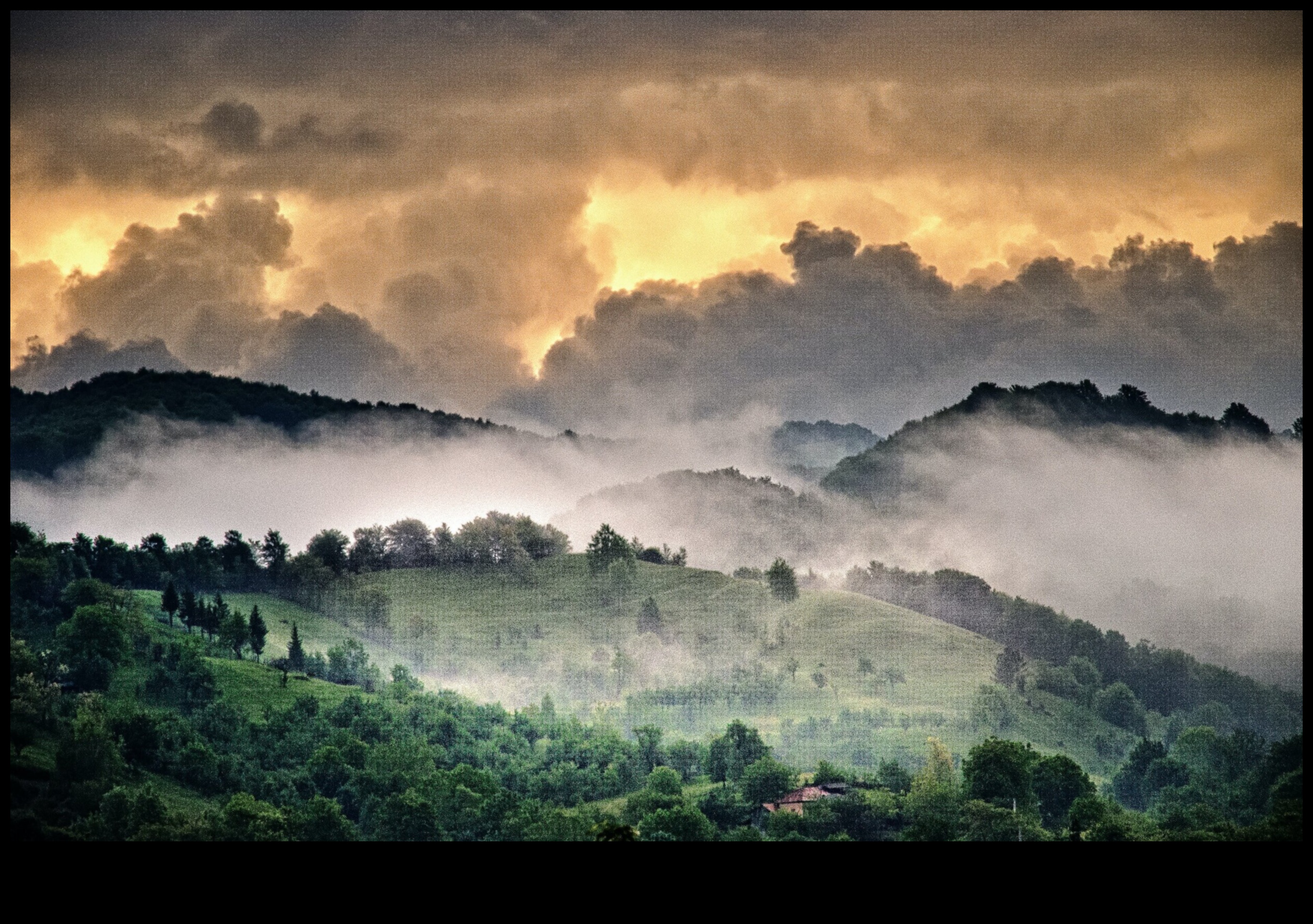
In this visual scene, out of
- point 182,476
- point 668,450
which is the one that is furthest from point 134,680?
point 668,450

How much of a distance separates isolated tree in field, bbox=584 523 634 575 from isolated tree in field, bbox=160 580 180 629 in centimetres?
1196

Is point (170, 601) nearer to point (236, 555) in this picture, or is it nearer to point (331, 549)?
point (236, 555)

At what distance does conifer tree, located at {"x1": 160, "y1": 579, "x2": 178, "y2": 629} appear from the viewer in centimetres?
3550

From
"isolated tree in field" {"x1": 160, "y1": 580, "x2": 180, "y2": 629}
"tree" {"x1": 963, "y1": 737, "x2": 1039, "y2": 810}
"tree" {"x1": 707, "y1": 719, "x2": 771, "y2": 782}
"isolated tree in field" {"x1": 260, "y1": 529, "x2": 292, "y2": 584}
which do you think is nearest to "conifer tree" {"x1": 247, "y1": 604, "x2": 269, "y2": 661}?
"isolated tree in field" {"x1": 260, "y1": 529, "x2": 292, "y2": 584}

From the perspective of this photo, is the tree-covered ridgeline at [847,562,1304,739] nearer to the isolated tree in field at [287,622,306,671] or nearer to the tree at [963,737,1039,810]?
the tree at [963,737,1039,810]

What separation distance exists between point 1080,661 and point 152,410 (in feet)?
95.0

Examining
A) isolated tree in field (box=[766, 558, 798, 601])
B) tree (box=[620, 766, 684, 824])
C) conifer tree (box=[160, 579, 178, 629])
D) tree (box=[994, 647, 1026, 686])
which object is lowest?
tree (box=[620, 766, 684, 824])

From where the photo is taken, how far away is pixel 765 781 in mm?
31891

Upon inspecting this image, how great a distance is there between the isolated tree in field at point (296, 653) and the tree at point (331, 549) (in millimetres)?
2194

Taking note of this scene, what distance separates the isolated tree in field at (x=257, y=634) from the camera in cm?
3584

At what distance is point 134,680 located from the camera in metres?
33.3

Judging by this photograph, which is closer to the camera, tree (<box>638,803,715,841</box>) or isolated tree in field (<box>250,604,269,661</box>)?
tree (<box>638,803,715,841</box>)
